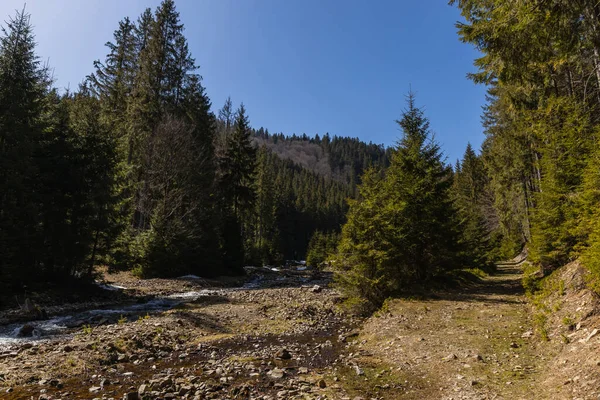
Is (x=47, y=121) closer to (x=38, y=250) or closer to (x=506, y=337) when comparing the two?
(x=38, y=250)

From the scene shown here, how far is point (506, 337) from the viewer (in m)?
9.36

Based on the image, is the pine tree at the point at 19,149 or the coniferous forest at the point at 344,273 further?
the pine tree at the point at 19,149

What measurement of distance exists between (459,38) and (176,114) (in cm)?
3245

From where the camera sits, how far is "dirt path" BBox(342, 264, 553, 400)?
22.4 ft

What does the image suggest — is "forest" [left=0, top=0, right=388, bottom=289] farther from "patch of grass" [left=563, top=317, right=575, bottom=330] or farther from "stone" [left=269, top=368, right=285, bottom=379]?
"patch of grass" [left=563, top=317, right=575, bottom=330]

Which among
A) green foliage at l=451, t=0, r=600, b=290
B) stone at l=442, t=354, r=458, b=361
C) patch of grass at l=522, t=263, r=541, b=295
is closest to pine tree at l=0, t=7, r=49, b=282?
stone at l=442, t=354, r=458, b=361

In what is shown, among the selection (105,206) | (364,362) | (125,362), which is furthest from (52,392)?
(105,206)

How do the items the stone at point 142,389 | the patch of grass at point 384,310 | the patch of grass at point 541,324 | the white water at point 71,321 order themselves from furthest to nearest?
1. the patch of grass at point 384,310
2. the white water at point 71,321
3. the patch of grass at point 541,324
4. the stone at point 142,389

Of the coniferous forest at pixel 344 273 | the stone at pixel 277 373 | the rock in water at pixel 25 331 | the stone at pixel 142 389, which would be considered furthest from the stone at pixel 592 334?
the rock in water at pixel 25 331

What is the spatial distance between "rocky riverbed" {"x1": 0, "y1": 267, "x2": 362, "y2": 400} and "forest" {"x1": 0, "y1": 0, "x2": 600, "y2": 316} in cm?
409

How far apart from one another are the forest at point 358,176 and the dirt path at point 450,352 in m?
2.69

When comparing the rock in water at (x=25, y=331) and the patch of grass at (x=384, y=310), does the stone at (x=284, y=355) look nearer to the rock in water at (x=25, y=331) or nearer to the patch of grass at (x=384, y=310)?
the patch of grass at (x=384, y=310)

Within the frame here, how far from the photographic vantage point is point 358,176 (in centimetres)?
1767

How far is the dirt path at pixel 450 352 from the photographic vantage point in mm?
6840
